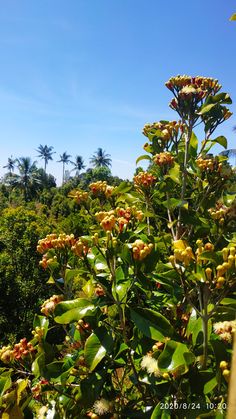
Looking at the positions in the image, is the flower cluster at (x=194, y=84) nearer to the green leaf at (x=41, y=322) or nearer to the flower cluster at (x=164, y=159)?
the flower cluster at (x=164, y=159)

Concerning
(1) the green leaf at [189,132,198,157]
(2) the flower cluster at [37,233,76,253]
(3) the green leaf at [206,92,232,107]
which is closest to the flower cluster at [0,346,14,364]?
(2) the flower cluster at [37,233,76,253]

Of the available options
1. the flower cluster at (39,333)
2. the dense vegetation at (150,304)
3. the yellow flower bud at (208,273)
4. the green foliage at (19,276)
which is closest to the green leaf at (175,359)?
the dense vegetation at (150,304)

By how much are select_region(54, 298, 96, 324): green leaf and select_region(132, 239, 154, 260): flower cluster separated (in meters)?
0.36

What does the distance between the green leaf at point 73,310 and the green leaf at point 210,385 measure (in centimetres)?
63

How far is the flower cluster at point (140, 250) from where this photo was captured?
1.70 metres

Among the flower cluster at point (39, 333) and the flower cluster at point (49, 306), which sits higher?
the flower cluster at point (49, 306)

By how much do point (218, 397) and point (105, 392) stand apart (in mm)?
876

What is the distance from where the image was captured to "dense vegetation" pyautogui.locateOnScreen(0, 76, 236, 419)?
1540 mm

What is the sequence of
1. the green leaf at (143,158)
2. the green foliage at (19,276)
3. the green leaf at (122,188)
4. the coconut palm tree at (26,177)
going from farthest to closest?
the coconut palm tree at (26,177) < the green foliage at (19,276) < the green leaf at (143,158) < the green leaf at (122,188)

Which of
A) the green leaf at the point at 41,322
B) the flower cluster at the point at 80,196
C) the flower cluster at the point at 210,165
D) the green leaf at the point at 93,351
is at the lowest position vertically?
the green leaf at the point at 93,351

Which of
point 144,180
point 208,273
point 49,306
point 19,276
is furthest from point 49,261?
point 19,276

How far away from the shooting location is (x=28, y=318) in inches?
304

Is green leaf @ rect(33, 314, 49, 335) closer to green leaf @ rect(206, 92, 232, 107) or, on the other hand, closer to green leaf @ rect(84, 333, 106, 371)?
green leaf @ rect(84, 333, 106, 371)

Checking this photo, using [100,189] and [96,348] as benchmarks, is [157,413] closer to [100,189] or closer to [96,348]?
[96,348]
